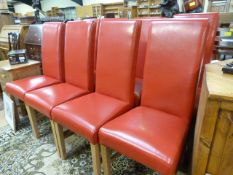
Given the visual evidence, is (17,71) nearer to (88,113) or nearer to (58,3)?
(88,113)

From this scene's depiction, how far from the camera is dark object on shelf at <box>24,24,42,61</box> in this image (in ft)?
7.43

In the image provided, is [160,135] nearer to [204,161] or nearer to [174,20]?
[204,161]

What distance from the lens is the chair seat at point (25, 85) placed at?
163 cm

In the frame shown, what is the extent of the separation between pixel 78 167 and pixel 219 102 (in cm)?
119

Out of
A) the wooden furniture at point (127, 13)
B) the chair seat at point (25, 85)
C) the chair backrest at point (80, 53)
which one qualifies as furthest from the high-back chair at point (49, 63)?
the wooden furniture at point (127, 13)

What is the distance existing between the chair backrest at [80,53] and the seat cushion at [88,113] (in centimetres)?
22

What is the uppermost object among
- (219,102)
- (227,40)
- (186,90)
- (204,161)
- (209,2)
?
(209,2)

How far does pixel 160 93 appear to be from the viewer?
1.13 metres

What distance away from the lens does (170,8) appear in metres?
2.08

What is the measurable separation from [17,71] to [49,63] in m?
0.37

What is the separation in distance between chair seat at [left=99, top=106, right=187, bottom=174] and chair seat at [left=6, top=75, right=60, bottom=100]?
95cm

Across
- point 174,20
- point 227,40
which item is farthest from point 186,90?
point 227,40

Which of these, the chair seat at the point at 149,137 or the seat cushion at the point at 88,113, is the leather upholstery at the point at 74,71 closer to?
the seat cushion at the point at 88,113

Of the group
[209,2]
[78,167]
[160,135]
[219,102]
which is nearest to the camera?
[219,102]
